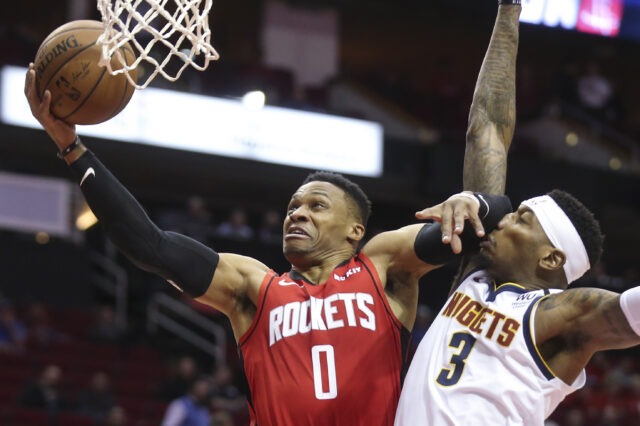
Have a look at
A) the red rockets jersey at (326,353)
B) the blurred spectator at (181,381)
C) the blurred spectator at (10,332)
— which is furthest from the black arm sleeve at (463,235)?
the blurred spectator at (10,332)

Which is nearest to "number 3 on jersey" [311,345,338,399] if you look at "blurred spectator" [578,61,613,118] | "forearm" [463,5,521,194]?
"forearm" [463,5,521,194]

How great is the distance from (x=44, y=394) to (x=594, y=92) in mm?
10592

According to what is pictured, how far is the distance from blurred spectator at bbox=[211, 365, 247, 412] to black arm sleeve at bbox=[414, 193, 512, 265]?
22.1 ft

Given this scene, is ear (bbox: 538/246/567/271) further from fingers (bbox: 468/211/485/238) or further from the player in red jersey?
fingers (bbox: 468/211/485/238)

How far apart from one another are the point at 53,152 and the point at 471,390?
12.2 meters

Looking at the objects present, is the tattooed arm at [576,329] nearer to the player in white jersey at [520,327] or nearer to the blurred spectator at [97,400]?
the player in white jersey at [520,327]

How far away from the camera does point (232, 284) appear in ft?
12.0

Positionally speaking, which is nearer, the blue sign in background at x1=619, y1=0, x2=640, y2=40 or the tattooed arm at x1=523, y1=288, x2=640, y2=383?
the tattooed arm at x1=523, y1=288, x2=640, y2=383

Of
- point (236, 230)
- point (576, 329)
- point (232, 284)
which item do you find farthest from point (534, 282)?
point (236, 230)

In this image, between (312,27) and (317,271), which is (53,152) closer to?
(312,27)

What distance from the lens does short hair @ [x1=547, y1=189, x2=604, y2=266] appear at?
3.43 m

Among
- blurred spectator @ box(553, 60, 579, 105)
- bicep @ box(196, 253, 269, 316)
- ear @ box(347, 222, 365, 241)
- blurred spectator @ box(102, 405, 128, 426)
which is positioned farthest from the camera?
blurred spectator @ box(553, 60, 579, 105)

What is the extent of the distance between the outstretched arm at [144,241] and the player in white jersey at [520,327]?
726 mm

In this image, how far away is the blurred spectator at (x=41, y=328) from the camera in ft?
36.1
